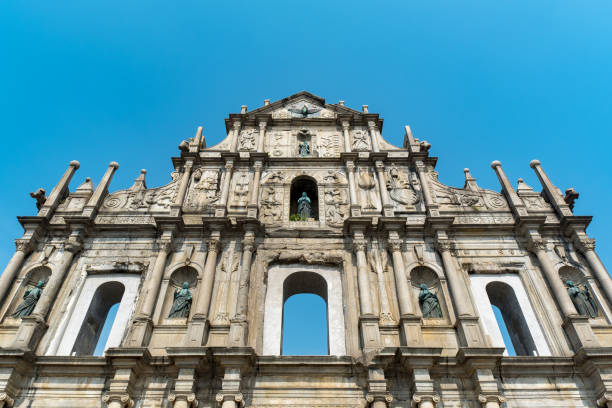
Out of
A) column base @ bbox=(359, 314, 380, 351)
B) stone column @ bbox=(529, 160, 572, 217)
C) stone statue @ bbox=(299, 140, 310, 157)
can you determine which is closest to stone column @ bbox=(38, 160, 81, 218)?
stone statue @ bbox=(299, 140, 310, 157)

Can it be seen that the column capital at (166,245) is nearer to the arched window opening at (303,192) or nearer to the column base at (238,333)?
the column base at (238,333)

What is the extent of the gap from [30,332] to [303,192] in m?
8.95

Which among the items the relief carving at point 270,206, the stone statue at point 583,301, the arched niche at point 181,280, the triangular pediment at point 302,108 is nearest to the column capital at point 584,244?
the stone statue at point 583,301

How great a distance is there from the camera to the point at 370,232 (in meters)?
12.9

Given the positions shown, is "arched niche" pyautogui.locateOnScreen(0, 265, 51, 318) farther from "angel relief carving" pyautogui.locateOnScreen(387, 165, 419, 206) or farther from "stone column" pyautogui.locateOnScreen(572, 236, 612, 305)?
"stone column" pyautogui.locateOnScreen(572, 236, 612, 305)

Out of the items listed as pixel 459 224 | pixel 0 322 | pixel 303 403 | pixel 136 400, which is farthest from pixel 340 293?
pixel 0 322

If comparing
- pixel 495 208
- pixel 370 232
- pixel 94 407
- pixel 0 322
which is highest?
pixel 495 208

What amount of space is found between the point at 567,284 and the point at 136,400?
11220 mm

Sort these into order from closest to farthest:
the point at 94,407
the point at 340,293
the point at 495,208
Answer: the point at 94,407 → the point at 340,293 → the point at 495,208

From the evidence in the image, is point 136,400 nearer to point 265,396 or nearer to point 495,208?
point 265,396

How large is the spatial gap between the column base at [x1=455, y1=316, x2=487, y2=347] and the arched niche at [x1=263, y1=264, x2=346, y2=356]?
281 cm

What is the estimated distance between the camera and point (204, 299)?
11.1m

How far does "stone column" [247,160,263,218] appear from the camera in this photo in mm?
13250

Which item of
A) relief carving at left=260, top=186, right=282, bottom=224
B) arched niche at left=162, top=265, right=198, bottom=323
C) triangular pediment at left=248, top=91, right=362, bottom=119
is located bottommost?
arched niche at left=162, top=265, right=198, bottom=323
